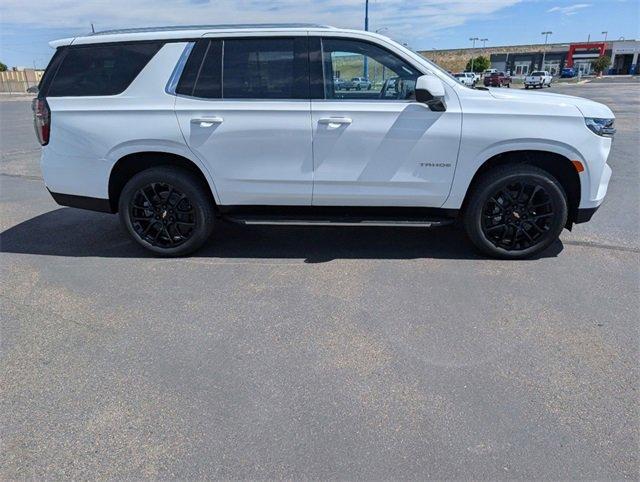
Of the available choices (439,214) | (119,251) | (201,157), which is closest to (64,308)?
(119,251)

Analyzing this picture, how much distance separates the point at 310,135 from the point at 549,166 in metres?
2.16

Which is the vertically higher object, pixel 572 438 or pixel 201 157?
pixel 201 157

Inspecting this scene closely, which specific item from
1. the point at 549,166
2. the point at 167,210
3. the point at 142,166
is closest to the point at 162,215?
the point at 167,210

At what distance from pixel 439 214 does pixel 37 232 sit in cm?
441

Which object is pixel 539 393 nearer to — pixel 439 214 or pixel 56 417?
pixel 439 214

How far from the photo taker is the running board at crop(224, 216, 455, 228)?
4.26 m

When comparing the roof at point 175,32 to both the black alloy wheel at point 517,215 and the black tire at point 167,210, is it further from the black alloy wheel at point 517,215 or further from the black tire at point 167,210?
the black alloy wheel at point 517,215

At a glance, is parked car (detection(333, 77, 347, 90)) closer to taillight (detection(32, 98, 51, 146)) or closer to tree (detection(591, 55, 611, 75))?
taillight (detection(32, 98, 51, 146))

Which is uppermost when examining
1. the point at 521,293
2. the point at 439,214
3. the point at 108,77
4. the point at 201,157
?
the point at 108,77

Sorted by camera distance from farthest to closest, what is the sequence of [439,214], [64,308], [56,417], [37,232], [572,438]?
[37,232]
[439,214]
[64,308]
[56,417]
[572,438]

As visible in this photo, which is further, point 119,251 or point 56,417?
point 119,251

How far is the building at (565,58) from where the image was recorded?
294 ft

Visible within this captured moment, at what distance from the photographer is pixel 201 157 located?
426 cm

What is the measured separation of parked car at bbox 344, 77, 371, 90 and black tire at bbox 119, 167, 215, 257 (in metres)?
1.60
